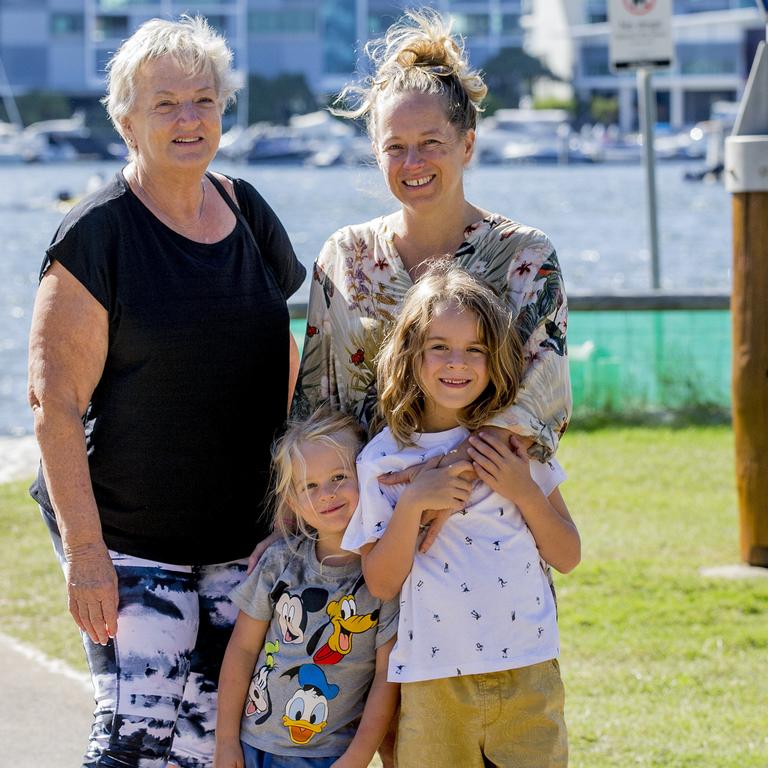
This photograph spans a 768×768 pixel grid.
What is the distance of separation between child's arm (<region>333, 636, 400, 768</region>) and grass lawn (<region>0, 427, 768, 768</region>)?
126cm

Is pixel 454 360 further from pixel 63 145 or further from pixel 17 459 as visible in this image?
pixel 63 145

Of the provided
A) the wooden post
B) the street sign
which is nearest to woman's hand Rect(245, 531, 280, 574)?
the wooden post

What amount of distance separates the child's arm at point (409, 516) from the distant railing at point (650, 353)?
5.62m

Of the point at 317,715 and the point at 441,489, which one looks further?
the point at 317,715

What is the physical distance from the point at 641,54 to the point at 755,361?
3278 mm

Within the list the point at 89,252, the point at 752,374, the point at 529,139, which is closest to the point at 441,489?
the point at 89,252

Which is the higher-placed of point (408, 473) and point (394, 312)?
point (394, 312)

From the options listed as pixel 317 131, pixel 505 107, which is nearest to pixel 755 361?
pixel 317 131

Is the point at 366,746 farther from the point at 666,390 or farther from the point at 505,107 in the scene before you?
the point at 505,107

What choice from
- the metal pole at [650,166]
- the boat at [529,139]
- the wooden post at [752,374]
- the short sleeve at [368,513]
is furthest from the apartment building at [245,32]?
the short sleeve at [368,513]

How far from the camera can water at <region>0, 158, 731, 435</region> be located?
2145 cm

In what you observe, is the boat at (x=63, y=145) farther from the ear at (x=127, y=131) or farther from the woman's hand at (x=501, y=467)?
the woman's hand at (x=501, y=467)

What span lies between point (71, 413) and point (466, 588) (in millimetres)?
845

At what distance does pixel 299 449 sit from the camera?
277cm
